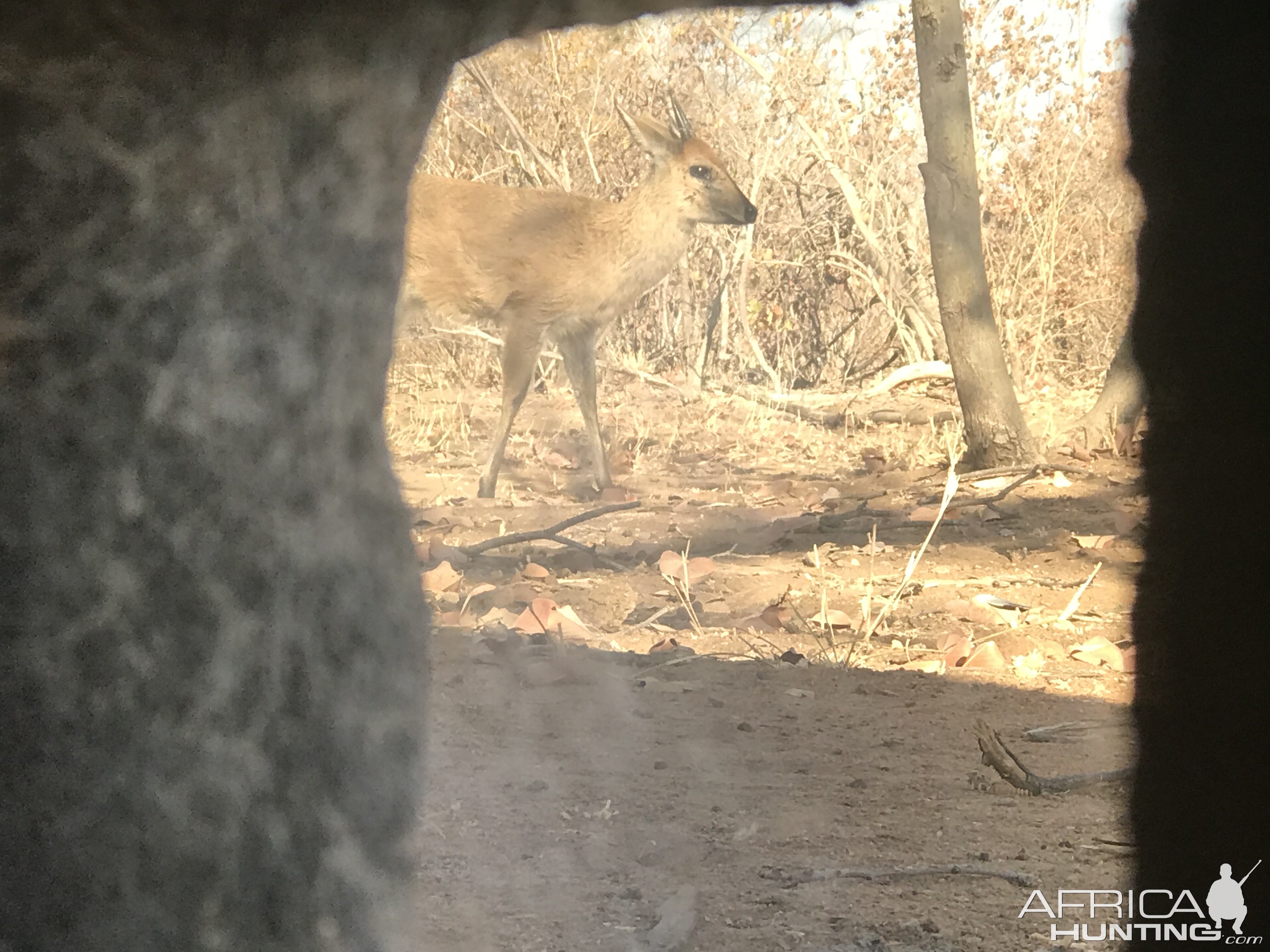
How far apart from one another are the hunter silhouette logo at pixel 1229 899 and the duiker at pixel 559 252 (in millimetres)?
3499

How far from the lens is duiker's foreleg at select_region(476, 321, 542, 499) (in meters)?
4.51

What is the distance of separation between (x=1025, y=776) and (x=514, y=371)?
3.25m

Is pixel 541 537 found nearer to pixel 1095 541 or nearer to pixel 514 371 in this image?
pixel 1095 541

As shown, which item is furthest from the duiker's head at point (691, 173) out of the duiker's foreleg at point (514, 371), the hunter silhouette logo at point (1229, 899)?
the hunter silhouette logo at point (1229, 899)

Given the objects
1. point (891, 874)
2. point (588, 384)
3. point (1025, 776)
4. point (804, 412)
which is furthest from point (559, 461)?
point (891, 874)

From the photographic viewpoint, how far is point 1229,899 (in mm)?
932

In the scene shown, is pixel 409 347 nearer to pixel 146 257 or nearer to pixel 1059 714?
pixel 1059 714

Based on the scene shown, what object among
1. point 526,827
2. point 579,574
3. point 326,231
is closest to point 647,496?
point 579,574

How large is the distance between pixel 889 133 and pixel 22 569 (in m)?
4.41

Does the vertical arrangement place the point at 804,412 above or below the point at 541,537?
above

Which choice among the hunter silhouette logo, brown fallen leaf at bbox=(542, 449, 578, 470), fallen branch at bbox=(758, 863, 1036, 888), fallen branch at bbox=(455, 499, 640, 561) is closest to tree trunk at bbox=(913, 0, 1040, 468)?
brown fallen leaf at bbox=(542, 449, 578, 470)

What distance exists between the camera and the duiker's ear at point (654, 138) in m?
4.26

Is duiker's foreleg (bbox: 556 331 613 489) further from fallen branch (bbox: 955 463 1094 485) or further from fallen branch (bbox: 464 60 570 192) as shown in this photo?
fallen branch (bbox: 955 463 1094 485)

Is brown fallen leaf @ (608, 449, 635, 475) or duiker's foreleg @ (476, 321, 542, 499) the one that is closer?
duiker's foreleg @ (476, 321, 542, 499)
